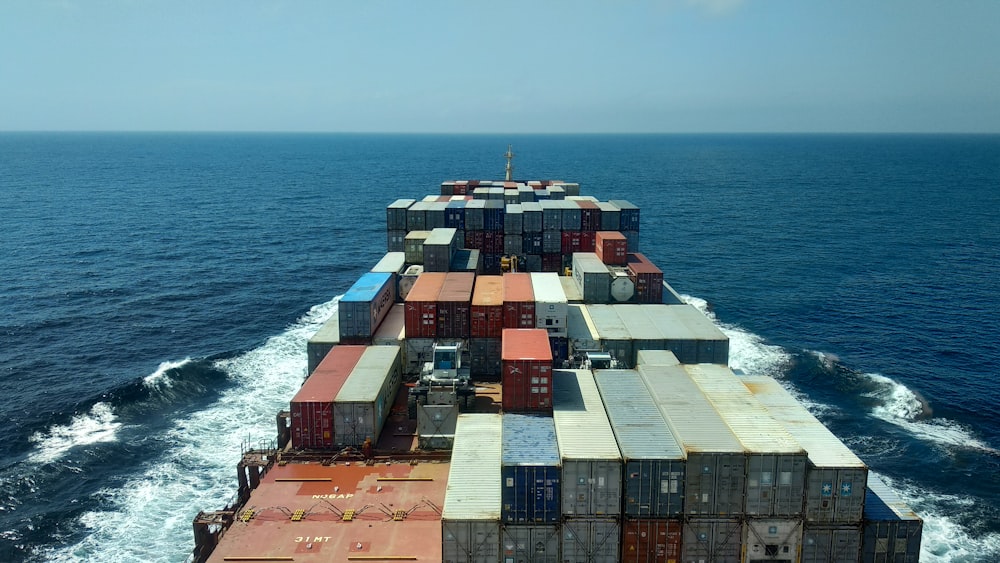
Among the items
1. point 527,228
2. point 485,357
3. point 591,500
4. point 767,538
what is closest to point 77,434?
Result: point 485,357

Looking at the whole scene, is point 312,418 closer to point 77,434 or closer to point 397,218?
point 77,434

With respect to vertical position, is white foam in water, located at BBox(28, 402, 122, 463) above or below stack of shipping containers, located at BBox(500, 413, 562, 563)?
below

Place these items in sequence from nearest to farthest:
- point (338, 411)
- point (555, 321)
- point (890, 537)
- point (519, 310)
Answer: point (890, 537), point (338, 411), point (519, 310), point (555, 321)

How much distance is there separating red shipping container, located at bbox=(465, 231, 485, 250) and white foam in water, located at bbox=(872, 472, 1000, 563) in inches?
2067

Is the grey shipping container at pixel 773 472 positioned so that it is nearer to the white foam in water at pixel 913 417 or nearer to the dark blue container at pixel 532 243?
the white foam in water at pixel 913 417

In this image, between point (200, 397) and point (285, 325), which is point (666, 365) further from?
point (285, 325)

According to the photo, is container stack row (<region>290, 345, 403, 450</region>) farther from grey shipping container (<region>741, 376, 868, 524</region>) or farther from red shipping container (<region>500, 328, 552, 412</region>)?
grey shipping container (<region>741, 376, 868, 524</region>)

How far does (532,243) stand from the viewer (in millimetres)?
87750

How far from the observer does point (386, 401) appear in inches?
1978

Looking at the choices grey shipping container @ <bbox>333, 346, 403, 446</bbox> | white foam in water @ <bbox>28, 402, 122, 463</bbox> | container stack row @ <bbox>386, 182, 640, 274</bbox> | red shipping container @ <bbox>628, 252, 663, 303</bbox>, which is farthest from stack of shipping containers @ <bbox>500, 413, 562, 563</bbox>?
container stack row @ <bbox>386, 182, 640, 274</bbox>

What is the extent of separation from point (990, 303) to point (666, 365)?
75570 millimetres

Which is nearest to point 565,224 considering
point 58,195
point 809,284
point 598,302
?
point 598,302

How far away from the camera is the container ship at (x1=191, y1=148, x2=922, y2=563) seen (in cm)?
3494

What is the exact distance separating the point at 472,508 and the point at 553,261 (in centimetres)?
5619
